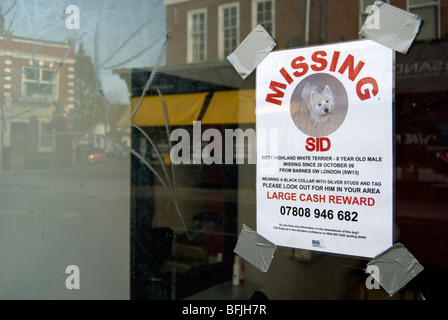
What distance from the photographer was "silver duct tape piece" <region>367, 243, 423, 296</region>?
6.40 ft

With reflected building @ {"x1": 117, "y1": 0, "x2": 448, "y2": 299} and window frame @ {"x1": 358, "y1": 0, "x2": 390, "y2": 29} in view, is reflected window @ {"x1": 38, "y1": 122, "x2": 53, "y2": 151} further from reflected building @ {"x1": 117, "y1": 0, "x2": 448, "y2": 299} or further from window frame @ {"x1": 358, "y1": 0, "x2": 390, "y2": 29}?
window frame @ {"x1": 358, "y1": 0, "x2": 390, "y2": 29}

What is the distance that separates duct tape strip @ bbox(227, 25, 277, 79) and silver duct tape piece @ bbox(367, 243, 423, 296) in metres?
1.12

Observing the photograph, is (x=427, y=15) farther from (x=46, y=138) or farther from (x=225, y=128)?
(x=46, y=138)

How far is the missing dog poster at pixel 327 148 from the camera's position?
1.93 m

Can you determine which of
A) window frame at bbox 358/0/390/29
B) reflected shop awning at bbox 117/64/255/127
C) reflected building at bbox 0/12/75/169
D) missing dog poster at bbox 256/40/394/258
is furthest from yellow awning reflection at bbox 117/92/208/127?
window frame at bbox 358/0/390/29

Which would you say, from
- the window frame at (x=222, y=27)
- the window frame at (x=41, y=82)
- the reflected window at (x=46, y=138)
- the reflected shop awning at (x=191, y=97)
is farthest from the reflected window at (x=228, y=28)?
the reflected window at (x=46, y=138)

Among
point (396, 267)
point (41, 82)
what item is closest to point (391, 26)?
point (396, 267)

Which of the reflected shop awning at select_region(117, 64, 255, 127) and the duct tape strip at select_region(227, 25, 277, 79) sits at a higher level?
the duct tape strip at select_region(227, 25, 277, 79)

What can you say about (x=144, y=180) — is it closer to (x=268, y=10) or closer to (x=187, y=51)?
(x=187, y=51)

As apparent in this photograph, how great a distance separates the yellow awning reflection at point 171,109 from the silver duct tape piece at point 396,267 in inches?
48.9

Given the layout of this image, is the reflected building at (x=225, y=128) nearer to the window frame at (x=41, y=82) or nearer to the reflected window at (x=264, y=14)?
the reflected window at (x=264, y=14)

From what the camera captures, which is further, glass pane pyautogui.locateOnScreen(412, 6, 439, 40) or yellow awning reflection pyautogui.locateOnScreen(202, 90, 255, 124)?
yellow awning reflection pyautogui.locateOnScreen(202, 90, 255, 124)

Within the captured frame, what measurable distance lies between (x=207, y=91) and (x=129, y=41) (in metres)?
0.71
